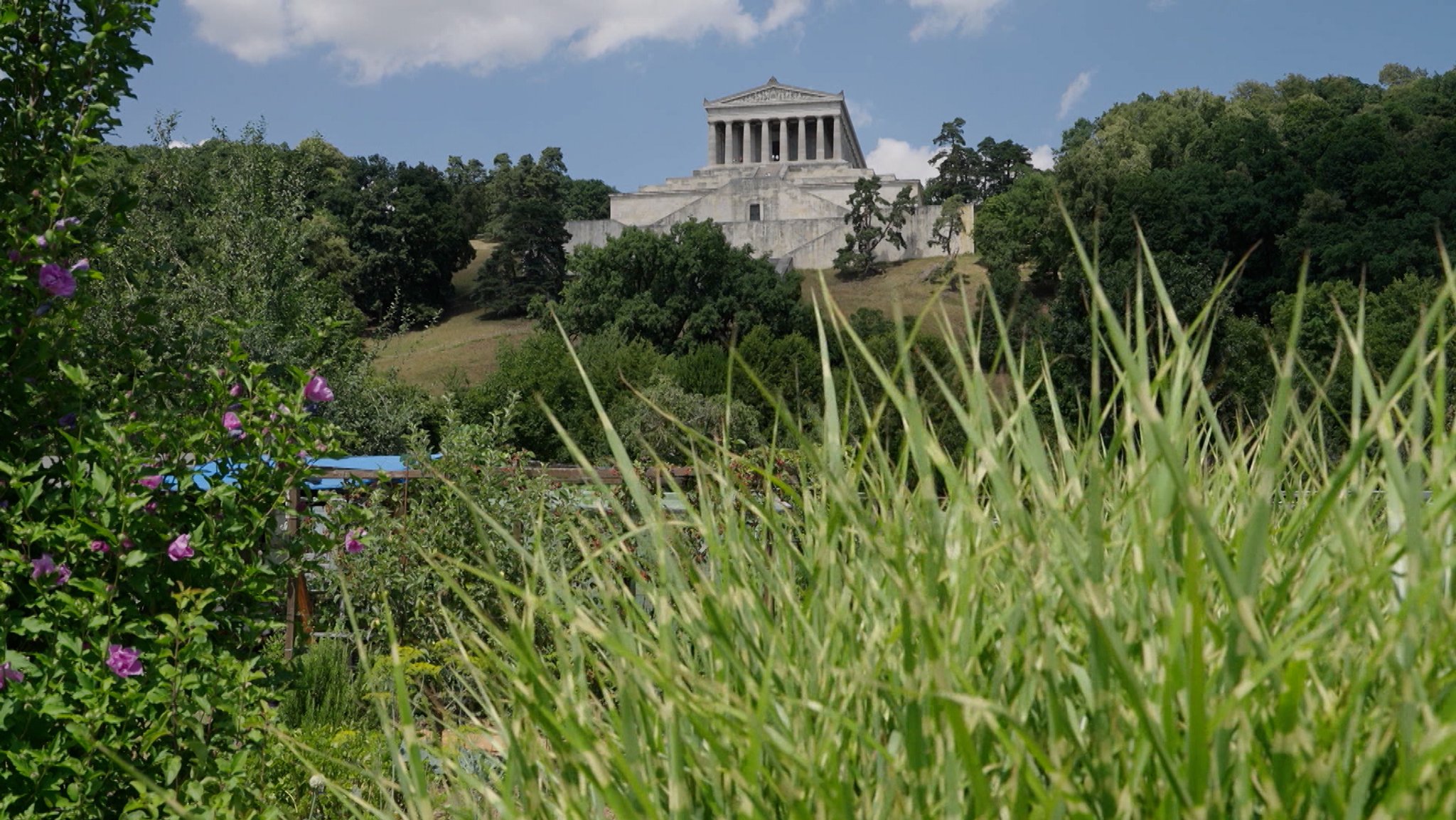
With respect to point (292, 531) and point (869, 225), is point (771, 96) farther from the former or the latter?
point (292, 531)

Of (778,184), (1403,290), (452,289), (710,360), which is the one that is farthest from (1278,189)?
(452,289)

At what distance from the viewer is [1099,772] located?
38.6 inches

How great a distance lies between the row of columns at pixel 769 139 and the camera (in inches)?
2886

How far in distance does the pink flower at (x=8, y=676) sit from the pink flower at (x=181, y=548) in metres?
0.38

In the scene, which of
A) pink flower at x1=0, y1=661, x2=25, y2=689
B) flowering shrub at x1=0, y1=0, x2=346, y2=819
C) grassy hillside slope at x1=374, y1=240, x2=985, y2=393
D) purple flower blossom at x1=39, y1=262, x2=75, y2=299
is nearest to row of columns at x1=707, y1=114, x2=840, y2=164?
grassy hillside slope at x1=374, y1=240, x2=985, y2=393

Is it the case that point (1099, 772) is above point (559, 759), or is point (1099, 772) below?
above

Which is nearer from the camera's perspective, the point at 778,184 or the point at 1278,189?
the point at 1278,189

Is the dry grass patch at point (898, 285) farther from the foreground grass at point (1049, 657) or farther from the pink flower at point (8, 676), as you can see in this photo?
the foreground grass at point (1049, 657)

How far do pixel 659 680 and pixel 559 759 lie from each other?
305 mm

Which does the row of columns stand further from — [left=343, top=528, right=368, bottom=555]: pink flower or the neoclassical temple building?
[left=343, top=528, right=368, bottom=555]: pink flower

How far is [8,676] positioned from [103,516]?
1.21ft

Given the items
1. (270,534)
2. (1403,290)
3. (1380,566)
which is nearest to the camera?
(1380,566)

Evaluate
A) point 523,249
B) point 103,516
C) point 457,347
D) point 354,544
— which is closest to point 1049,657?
point 103,516

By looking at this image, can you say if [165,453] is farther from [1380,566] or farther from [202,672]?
[1380,566]
